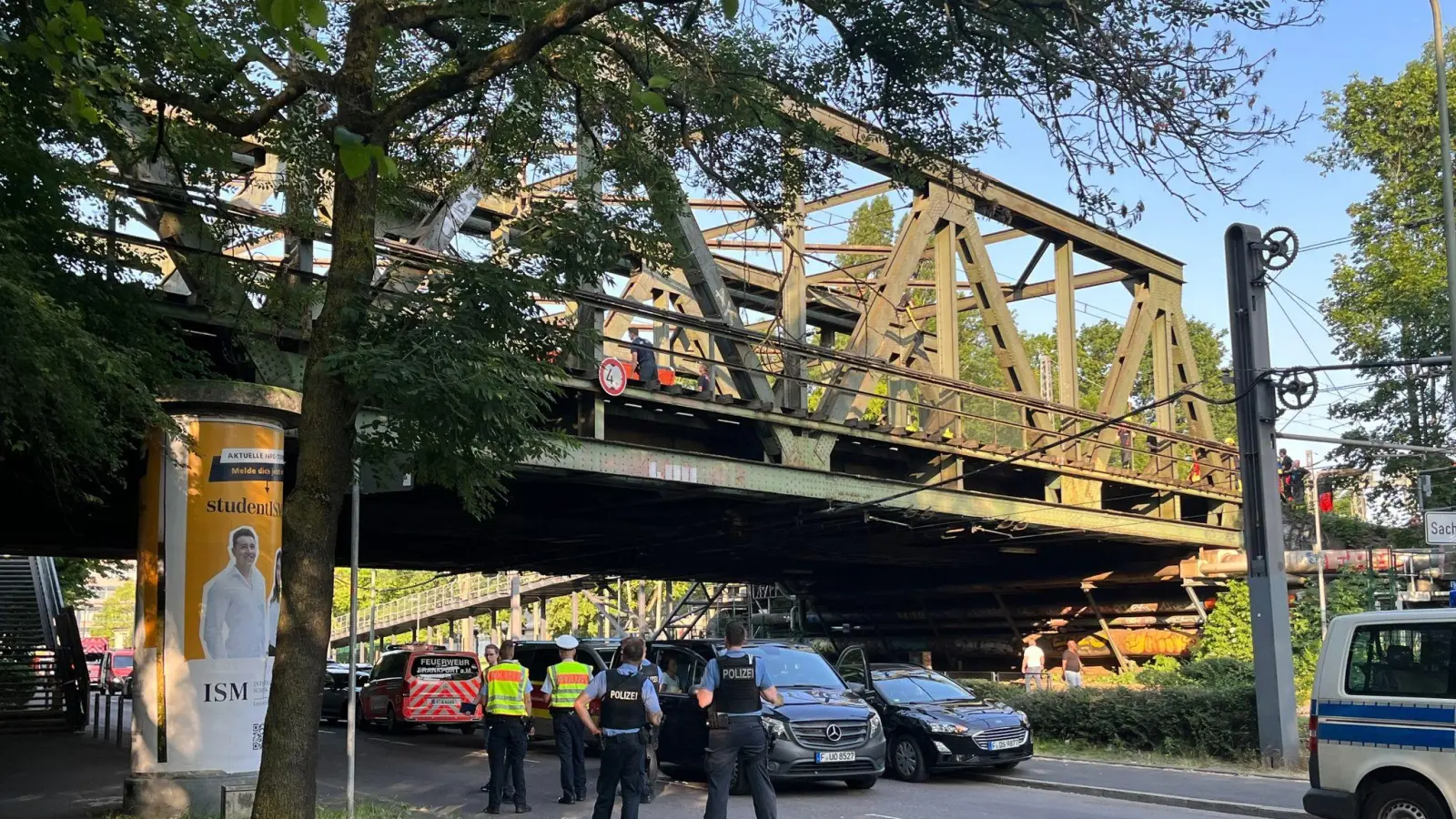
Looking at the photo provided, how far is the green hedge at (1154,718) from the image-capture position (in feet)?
58.0

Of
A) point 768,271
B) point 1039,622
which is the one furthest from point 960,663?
point 768,271

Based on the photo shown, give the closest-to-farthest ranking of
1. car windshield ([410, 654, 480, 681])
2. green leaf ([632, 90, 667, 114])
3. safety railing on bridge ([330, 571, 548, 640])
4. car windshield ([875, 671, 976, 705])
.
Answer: green leaf ([632, 90, 667, 114]) < car windshield ([875, 671, 976, 705]) < car windshield ([410, 654, 480, 681]) < safety railing on bridge ([330, 571, 548, 640])

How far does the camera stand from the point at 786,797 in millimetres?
15078

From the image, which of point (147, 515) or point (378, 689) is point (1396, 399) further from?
point (147, 515)

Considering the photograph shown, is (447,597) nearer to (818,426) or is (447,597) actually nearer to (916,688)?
(818,426)

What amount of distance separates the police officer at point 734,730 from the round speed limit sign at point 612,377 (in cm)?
777

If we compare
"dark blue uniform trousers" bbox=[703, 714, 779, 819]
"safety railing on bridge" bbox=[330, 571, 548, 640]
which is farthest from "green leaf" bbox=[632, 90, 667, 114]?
"safety railing on bridge" bbox=[330, 571, 548, 640]

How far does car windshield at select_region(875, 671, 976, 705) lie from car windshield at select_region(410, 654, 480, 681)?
38.9 feet

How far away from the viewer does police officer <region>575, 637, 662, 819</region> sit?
429 inches

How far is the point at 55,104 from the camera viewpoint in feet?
36.0

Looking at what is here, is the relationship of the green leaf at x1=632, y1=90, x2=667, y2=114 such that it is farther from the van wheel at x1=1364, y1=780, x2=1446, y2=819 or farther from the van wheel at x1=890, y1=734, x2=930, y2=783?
the van wheel at x1=890, y1=734, x2=930, y2=783

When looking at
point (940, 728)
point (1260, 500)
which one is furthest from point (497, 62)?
point (1260, 500)

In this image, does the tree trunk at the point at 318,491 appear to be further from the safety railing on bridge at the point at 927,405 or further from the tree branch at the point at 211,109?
the safety railing on bridge at the point at 927,405

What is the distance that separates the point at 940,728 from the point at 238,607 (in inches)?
339
